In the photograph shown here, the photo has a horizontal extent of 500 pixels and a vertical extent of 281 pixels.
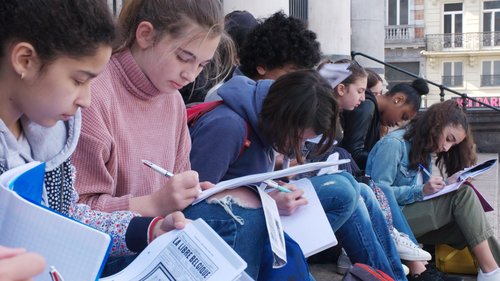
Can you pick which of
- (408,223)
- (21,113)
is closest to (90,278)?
(21,113)

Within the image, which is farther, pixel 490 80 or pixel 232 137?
pixel 490 80

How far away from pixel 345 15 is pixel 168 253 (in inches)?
332

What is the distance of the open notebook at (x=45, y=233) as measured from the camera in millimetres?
1469

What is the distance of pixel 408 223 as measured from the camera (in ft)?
14.8

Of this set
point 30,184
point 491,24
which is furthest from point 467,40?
point 30,184

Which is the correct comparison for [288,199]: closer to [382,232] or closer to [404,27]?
[382,232]

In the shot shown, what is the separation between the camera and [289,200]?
265cm

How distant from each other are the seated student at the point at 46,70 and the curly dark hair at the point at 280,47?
2072mm

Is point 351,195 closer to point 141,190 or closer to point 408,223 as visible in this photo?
point 141,190

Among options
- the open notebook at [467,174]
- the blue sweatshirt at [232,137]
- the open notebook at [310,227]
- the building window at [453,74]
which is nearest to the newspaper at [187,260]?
the open notebook at [310,227]

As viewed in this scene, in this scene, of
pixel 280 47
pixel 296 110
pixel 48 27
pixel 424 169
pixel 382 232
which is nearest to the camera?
pixel 48 27

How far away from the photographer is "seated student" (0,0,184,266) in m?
1.67

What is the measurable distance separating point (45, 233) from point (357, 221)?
7.01ft

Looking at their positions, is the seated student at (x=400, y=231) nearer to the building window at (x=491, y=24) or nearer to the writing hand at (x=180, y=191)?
the writing hand at (x=180, y=191)
